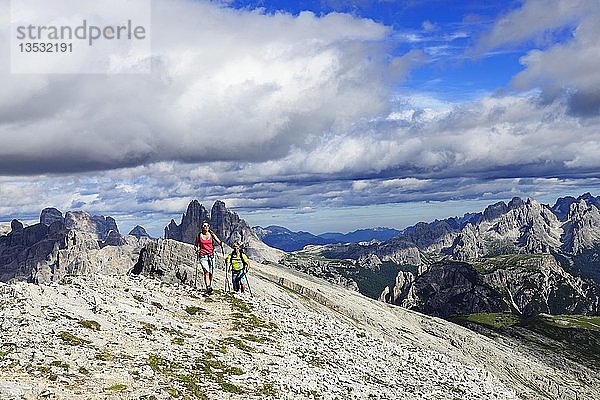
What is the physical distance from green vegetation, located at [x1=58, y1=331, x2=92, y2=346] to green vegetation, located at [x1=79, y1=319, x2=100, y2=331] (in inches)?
79.9

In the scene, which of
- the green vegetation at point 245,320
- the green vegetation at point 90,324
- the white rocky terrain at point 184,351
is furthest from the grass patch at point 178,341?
the green vegetation at point 245,320

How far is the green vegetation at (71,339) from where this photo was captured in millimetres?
28541

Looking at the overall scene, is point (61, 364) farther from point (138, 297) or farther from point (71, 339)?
point (138, 297)

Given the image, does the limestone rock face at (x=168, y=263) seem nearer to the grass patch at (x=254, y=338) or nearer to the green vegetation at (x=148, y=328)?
the grass patch at (x=254, y=338)

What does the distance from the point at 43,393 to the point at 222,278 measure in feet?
129

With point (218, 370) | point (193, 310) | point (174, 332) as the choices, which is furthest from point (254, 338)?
point (218, 370)

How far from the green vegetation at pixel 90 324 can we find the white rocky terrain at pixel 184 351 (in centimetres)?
6

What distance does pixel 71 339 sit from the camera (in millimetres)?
28953

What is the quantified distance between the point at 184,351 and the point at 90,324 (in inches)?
257

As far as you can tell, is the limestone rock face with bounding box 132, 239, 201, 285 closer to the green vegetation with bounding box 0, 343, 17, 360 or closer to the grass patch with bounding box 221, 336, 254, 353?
the grass patch with bounding box 221, 336, 254, 353

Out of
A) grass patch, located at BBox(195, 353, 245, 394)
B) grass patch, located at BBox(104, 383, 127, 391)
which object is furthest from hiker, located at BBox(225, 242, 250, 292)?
grass patch, located at BBox(104, 383, 127, 391)

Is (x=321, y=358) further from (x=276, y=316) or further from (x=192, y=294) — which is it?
(x=192, y=294)

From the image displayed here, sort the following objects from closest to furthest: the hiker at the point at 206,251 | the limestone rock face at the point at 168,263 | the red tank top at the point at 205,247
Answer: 1. the hiker at the point at 206,251
2. the red tank top at the point at 205,247
3. the limestone rock face at the point at 168,263

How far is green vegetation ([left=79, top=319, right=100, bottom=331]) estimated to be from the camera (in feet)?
105
